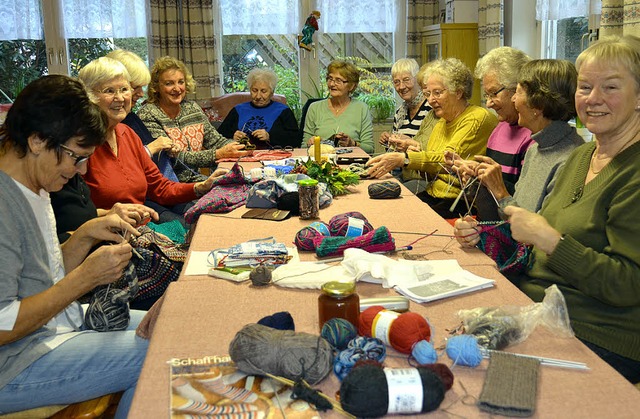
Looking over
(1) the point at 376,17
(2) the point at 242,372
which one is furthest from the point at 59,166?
(1) the point at 376,17

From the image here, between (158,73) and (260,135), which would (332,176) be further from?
(260,135)

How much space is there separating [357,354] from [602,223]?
882mm

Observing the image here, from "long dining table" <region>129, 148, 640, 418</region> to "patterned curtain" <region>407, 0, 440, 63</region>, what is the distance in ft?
14.2

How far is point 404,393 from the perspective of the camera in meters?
1.04

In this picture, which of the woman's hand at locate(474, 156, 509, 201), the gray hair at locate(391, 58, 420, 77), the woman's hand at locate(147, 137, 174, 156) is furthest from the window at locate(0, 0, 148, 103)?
the woman's hand at locate(474, 156, 509, 201)

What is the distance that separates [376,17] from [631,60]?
186 inches

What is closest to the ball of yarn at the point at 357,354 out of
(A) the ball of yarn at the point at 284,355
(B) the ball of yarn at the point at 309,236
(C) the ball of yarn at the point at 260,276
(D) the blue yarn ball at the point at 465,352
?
(A) the ball of yarn at the point at 284,355

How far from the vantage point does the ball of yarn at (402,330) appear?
1244mm

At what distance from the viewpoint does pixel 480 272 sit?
1.78 meters

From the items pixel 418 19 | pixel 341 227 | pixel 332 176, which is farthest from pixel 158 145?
pixel 418 19

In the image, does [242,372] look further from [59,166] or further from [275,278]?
[59,166]

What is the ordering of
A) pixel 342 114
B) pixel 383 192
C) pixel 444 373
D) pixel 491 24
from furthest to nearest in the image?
pixel 491 24, pixel 342 114, pixel 383 192, pixel 444 373

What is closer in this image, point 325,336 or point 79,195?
point 325,336

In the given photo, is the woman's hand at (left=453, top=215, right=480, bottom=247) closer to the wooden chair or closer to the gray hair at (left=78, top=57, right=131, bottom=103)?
the wooden chair
